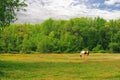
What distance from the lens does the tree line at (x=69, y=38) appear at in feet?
495

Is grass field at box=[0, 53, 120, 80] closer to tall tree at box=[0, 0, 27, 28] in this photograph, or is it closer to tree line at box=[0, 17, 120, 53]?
tall tree at box=[0, 0, 27, 28]

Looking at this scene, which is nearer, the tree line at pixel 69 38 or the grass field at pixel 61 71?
Answer: the grass field at pixel 61 71

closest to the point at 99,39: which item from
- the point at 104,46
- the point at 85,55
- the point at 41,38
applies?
the point at 104,46

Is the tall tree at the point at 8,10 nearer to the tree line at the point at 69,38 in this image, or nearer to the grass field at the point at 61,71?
the grass field at the point at 61,71

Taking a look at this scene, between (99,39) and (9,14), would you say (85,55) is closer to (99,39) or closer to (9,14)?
(9,14)

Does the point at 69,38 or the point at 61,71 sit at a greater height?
the point at 69,38

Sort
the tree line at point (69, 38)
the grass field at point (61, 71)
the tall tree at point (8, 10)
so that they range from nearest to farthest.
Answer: the grass field at point (61, 71) < the tall tree at point (8, 10) < the tree line at point (69, 38)

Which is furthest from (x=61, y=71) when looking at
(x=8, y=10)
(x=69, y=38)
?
(x=69, y=38)

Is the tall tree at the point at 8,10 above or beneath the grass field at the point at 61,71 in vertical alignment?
above

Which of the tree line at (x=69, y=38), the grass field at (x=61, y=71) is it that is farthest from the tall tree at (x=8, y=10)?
the tree line at (x=69, y=38)

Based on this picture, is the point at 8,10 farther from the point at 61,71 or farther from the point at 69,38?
the point at 69,38

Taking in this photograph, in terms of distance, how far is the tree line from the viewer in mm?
150750

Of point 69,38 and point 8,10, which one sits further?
point 69,38

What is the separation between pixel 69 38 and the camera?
495 feet
